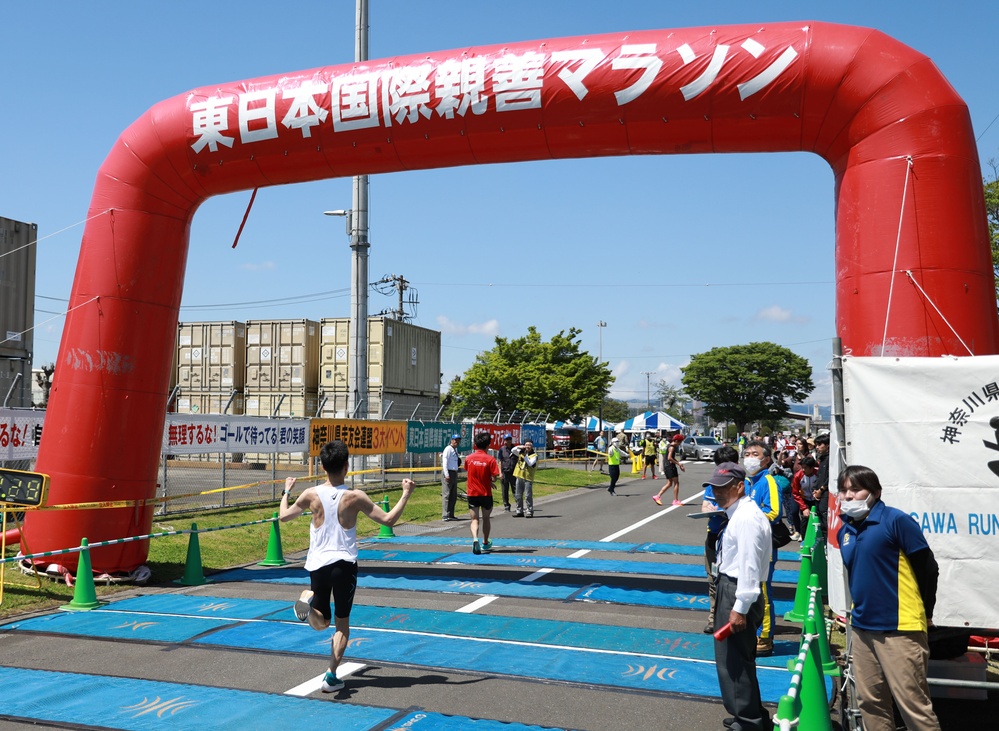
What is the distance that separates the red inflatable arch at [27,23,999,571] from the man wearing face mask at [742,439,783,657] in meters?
1.44

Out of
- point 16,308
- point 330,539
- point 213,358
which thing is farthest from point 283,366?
point 330,539

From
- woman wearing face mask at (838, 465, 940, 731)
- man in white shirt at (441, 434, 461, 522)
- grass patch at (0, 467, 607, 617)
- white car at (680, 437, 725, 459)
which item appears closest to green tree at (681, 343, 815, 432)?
white car at (680, 437, 725, 459)

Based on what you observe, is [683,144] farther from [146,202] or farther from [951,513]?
[146,202]

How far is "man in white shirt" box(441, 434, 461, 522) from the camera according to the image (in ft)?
61.6

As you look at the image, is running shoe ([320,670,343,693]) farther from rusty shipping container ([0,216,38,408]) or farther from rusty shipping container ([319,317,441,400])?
rusty shipping container ([319,317,441,400])

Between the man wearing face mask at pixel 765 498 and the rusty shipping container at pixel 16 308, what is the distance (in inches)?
480

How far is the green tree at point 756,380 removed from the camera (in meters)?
86.8

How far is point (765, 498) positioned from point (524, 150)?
184 inches

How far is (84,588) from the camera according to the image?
9469 mm

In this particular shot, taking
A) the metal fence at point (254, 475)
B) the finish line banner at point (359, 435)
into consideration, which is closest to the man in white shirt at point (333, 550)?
the metal fence at point (254, 475)

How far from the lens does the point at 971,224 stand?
766cm

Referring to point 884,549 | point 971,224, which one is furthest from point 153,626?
point 971,224

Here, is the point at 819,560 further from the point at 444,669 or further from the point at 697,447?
the point at 697,447

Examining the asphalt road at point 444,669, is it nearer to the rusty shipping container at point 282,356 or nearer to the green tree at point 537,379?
the rusty shipping container at point 282,356
